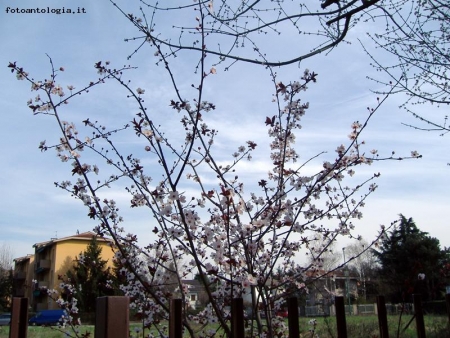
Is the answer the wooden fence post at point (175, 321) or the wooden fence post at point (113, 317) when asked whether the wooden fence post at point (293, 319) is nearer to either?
the wooden fence post at point (175, 321)

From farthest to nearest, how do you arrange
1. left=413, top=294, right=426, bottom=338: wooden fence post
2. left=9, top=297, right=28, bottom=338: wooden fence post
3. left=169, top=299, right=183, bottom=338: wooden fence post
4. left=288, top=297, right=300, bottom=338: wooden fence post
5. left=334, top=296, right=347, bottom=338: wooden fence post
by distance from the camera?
left=413, top=294, right=426, bottom=338: wooden fence post < left=9, top=297, right=28, bottom=338: wooden fence post < left=334, top=296, right=347, bottom=338: wooden fence post < left=288, top=297, right=300, bottom=338: wooden fence post < left=169, top=299, right=183, bottom=338: wooden fence post

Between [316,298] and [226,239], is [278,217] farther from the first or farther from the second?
[316,298]

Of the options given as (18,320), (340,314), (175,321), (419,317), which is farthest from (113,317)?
(419,317)

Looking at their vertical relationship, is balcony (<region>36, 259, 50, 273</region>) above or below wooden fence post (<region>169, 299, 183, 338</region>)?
above

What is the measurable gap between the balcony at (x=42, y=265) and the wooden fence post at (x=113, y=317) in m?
41.8

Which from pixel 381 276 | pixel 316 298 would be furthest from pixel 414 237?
pixel 316 298

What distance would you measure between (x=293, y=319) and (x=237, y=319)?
292 mm

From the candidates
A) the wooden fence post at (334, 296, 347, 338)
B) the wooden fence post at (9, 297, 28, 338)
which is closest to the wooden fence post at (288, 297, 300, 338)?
the wooden fence post at (334, 296, 347, 338)

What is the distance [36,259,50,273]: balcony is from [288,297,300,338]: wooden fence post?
4147cm

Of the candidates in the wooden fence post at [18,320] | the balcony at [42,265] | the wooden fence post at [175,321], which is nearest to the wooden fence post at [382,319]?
the wooden fence post at [175,321]

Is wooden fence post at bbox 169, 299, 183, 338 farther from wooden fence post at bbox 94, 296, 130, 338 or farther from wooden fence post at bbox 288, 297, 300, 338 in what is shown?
wooden fence post at bbox 288, 297, 300, 338

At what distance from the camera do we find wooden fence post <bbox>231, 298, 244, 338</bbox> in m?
1.48

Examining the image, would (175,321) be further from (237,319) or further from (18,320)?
(18,320)

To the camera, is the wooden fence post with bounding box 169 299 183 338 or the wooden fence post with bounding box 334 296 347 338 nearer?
the wooden fence post with bounding box 169 299 183 338
